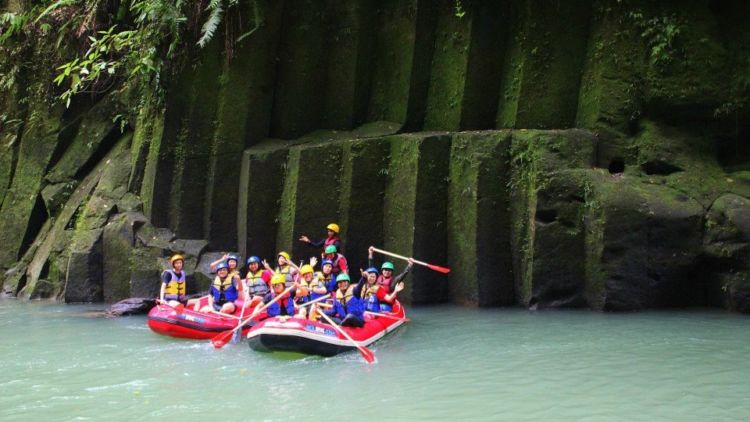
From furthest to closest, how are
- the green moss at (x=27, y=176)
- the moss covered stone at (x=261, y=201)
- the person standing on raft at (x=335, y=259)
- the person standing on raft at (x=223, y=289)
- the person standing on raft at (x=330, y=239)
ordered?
1. the green moss at (x=27, y=176)
2. the moss covered stone at (x=261, y=201)
3. the person standing on raft at (x=330, y=239)
4. the person standing on raft at (x=335, y=259)
5. the person standing on raft at (x=223, y=289)

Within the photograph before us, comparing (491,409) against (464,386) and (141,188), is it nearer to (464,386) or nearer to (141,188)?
(464,386)

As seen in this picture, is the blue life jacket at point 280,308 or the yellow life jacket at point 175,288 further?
the yellow life jacket at point 175,288

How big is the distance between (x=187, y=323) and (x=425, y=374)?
14.0 ft

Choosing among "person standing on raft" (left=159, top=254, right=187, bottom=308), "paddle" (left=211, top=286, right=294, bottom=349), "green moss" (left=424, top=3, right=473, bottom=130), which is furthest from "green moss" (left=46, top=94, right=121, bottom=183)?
"paddle" (left=211, top=286, right=294, bottom=349)

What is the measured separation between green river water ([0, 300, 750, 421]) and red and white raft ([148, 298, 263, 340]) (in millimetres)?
207

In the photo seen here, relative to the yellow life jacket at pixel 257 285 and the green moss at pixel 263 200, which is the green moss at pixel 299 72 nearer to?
the green moss at pixel 263 200

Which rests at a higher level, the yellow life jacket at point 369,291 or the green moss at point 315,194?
the green moss at point 315,194

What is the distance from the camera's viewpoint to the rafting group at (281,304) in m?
9.98

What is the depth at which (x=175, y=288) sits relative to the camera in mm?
12484

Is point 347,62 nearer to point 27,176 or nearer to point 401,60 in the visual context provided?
point 401,60

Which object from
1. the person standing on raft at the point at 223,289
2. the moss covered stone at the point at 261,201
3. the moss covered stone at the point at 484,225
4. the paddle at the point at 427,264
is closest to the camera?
the person standing on raft at the point at 223,289

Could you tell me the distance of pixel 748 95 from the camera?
43.5 feet

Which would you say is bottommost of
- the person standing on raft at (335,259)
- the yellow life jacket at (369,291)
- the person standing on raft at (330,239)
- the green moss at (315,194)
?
the yellow life jacket at (369,291)

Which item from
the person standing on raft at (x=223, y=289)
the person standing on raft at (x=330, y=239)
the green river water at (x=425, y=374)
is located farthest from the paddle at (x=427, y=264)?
the person standing on raft at (x=223, y=289)
